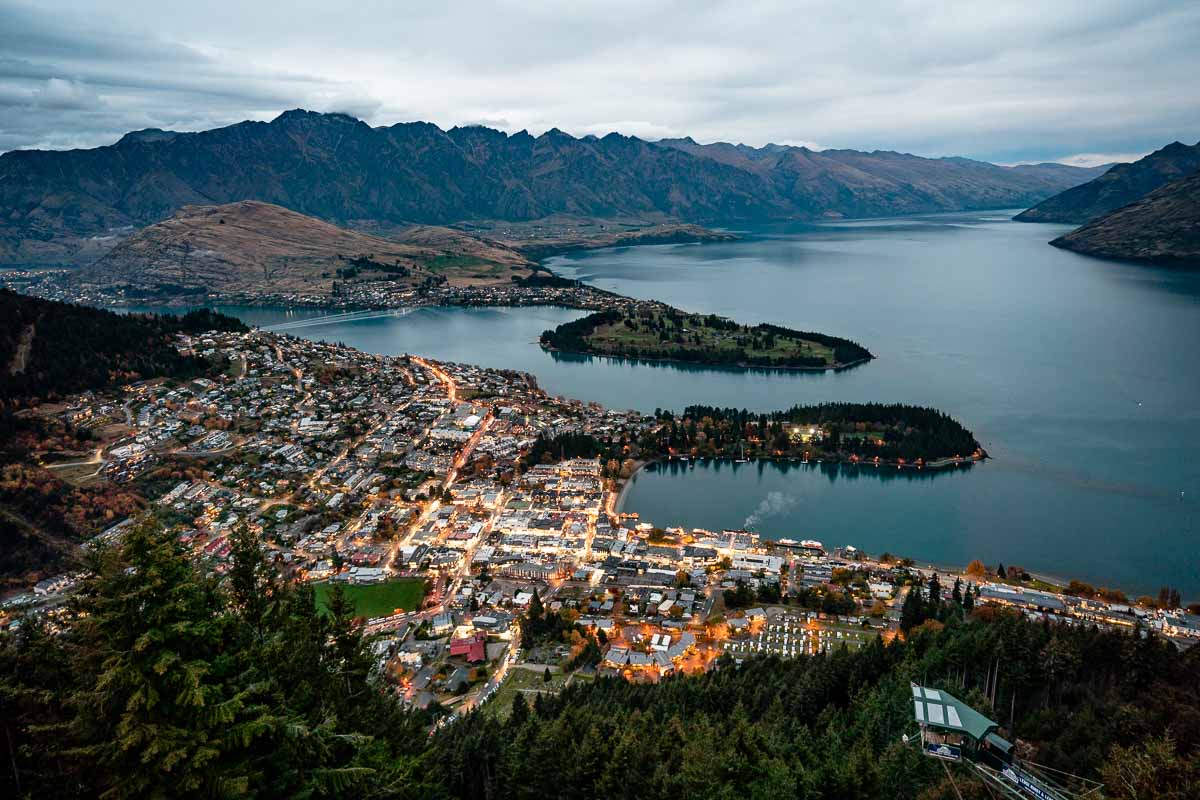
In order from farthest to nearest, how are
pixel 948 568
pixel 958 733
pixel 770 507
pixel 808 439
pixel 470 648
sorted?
1. pixel 808 439
2. pixel 770 507
3. pixel 948 568
4. pixel 470 648
5. pixel 958 733

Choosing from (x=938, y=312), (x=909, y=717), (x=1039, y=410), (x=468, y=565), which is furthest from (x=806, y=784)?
(x=938, y=312)

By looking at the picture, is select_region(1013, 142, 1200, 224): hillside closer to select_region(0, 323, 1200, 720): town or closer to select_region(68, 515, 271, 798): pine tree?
select_region(0, 323, 1200, 720): town

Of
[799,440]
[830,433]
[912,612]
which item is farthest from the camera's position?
[830,433]

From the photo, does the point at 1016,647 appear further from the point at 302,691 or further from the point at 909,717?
the point at 302,691

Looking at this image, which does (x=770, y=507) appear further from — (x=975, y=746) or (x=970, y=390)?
(x=975, y=746)

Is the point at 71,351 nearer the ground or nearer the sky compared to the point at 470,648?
nearer the sky

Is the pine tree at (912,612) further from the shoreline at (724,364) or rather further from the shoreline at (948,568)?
the shoreline at (724,364)

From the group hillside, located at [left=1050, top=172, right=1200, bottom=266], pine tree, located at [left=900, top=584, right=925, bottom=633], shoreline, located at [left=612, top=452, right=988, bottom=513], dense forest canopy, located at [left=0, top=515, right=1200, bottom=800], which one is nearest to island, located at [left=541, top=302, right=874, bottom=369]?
shoreline, located at [left=612, top=452, right=988, bottom=513]

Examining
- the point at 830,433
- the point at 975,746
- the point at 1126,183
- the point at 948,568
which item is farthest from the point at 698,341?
the point at 1126,183
